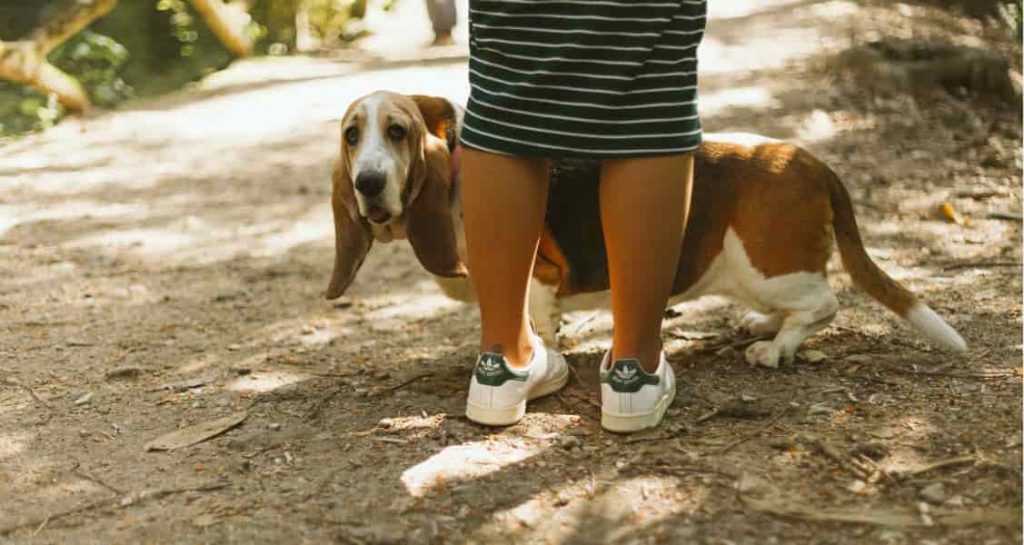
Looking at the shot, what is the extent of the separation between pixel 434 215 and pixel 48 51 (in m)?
5.81

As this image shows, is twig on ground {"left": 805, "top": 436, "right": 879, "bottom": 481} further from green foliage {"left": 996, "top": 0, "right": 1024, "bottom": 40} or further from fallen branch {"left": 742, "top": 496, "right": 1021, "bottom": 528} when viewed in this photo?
green foliage {"left": 996, "top": 0, "right": 1024, "bottom": 40}

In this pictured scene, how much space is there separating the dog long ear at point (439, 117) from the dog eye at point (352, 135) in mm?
263

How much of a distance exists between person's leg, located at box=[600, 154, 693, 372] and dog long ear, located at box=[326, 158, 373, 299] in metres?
0.81

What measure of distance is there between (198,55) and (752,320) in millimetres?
7811

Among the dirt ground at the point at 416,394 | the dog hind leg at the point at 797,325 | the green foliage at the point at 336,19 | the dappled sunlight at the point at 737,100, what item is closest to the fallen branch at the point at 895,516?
the dirt ground at the point at 416,394

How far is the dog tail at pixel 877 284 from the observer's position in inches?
121

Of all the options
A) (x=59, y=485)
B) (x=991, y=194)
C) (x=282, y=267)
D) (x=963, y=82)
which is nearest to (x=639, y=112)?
(x=59, y=485)

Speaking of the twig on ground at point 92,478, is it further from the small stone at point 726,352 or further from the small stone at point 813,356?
the small stone at point 813,356

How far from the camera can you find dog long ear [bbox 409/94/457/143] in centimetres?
310

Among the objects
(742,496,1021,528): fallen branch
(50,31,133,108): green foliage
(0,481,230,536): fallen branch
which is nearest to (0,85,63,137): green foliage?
(50,31,133,108): green foliage

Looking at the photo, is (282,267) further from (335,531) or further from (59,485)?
(335,531)

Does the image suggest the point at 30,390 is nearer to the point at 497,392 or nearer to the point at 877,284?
the point at 497,392

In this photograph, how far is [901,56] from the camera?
24.3 ft

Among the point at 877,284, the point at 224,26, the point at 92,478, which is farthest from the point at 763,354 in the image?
the point at 224,26
